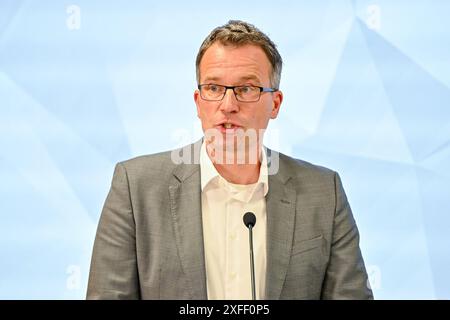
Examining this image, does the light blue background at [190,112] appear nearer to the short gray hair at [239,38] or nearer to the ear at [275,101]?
the ear at [275,101]

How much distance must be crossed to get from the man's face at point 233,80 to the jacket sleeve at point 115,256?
0.42 m

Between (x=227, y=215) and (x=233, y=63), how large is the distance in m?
0.53

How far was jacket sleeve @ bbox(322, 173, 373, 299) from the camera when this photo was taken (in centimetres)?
247

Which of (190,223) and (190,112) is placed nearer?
(190,223)

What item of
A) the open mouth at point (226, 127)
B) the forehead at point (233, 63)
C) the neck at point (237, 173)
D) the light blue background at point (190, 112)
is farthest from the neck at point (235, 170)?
the light blue background at point (190, 112)

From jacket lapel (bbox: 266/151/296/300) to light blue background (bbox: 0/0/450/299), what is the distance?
860 mm

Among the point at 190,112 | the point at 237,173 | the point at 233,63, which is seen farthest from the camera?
the point at 190,112

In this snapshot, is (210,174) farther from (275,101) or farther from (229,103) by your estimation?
(275,101)

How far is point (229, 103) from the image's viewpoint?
2.42m

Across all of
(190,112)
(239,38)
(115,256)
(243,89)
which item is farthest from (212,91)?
(190,112)

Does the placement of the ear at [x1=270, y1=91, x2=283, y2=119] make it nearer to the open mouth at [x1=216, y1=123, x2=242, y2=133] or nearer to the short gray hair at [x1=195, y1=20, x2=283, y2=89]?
the short gray hair at [x1=195, y1=20, x2=283, y2=89]

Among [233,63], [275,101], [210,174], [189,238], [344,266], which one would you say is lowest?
[344,266]

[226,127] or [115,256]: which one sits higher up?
[226,127]

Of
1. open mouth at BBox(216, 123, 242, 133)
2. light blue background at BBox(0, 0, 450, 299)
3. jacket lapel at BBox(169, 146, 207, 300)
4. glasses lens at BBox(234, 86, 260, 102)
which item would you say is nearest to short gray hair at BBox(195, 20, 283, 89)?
glasses lens at BBox(234, 86, 260, 102)
